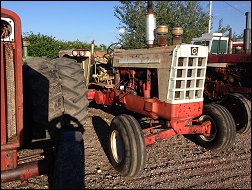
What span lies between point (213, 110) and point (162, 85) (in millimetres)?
1025

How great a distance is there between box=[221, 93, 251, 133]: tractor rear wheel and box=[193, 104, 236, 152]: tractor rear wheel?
4.27 feet

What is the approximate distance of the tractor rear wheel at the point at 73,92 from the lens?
12.1ft

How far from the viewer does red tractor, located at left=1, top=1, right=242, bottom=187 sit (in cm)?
248

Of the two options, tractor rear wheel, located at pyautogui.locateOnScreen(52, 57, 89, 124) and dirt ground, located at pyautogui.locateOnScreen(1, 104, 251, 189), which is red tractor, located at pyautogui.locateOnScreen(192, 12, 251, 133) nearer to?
dirt ground, located at pyautogui.locateOnScreen(1, 104, 251, 189)

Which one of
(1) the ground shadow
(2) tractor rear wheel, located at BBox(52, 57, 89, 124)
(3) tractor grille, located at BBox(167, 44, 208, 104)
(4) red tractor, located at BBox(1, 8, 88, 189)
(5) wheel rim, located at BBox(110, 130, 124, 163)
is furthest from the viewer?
(1) the ground shadow

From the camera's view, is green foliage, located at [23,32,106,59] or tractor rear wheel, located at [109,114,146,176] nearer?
tractor rear wheel, located at [109,114,146,176]

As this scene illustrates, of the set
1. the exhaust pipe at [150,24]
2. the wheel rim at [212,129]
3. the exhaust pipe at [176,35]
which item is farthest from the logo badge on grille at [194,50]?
the wheel rim at [212,129]

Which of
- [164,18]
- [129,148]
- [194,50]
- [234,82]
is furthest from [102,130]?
[164,18]

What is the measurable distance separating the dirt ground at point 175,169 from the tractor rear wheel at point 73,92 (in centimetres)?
70

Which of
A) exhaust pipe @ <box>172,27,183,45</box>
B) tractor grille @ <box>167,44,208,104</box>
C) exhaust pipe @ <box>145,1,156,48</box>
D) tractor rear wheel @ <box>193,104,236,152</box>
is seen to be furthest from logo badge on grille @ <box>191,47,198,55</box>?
tractor rear wheel @ <box>193,104,236,152</box>

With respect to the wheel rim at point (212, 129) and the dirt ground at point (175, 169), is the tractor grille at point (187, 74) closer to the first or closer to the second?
the wheel rim at point (212, 129)

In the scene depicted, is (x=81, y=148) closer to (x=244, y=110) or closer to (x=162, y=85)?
(x=162, y=85)

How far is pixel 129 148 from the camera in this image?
3.17 metres

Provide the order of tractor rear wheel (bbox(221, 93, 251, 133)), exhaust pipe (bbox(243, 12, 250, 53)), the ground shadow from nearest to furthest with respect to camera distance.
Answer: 1. the ground shadow
2. tractor rear wheel (bbox(221, 93, 251, 133))
3. exhaust pipe (bbox(243, 12, 250, 53))
